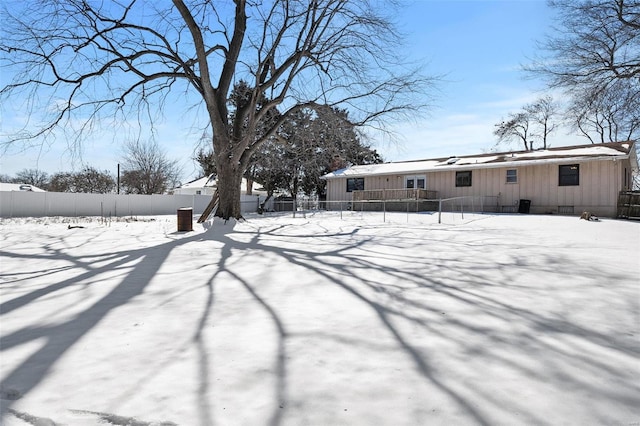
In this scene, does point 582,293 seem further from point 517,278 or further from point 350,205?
point 350,205

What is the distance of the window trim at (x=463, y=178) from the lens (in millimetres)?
20672

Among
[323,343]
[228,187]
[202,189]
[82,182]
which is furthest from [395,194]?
[82,182]

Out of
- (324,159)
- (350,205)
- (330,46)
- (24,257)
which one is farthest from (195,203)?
(24,257)

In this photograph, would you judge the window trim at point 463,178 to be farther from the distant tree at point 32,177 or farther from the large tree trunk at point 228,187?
the distant tree at point 32,177

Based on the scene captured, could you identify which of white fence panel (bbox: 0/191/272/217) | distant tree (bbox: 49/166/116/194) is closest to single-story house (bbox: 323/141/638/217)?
white fence panel (bbox: 0/191/272/217)

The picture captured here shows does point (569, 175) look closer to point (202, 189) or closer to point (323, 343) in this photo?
point (323, 343)

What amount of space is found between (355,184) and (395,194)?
430 cm

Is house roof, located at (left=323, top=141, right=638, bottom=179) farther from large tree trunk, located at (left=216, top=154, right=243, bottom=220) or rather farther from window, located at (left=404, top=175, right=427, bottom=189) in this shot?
large tree trunk, located at (left=216, top=154, right=243, bottom=220)

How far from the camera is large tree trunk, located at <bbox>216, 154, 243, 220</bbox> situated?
40.1 ft

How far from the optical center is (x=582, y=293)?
13.1 feet

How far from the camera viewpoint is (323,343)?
106 inches

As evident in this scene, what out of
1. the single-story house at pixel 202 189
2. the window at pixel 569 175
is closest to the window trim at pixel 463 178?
the window at pixel 569 175

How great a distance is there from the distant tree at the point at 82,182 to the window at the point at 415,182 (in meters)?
35.4

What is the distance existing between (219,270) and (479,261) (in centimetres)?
426
